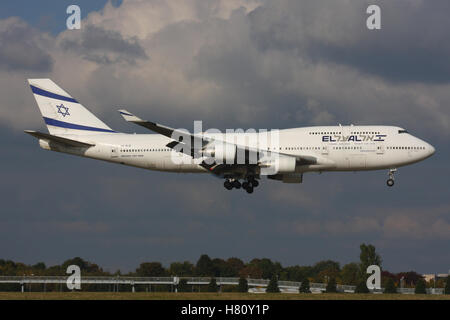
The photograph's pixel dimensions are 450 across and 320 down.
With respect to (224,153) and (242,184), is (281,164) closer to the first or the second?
(224,153)

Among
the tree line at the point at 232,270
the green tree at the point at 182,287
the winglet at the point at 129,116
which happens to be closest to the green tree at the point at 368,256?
the tree line at the point at 232,270

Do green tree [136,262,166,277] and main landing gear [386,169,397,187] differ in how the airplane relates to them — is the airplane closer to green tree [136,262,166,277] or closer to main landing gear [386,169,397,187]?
main landing gear [386,169,397,187]

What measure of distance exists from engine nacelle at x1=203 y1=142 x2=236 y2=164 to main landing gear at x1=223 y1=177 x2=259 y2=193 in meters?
4.23

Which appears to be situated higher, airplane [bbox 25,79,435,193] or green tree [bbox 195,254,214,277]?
airplane [bbox 25,79,435,193]

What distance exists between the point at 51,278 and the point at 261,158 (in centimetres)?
2114

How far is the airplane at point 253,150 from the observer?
5731 centimetres

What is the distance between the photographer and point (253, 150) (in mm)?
57438

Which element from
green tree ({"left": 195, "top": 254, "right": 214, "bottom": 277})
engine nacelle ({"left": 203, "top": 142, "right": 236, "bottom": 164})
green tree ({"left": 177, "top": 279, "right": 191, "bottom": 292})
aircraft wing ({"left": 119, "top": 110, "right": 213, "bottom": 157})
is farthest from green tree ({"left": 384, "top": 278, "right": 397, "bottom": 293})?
green tree ({"left": 195, "top": 254, "right": 214, "bottom": 277})

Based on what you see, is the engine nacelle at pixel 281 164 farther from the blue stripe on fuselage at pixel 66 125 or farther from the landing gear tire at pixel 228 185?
the blue stripe on fuselage at pixel 66 125

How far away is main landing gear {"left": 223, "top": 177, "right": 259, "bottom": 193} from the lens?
60.9 meters
